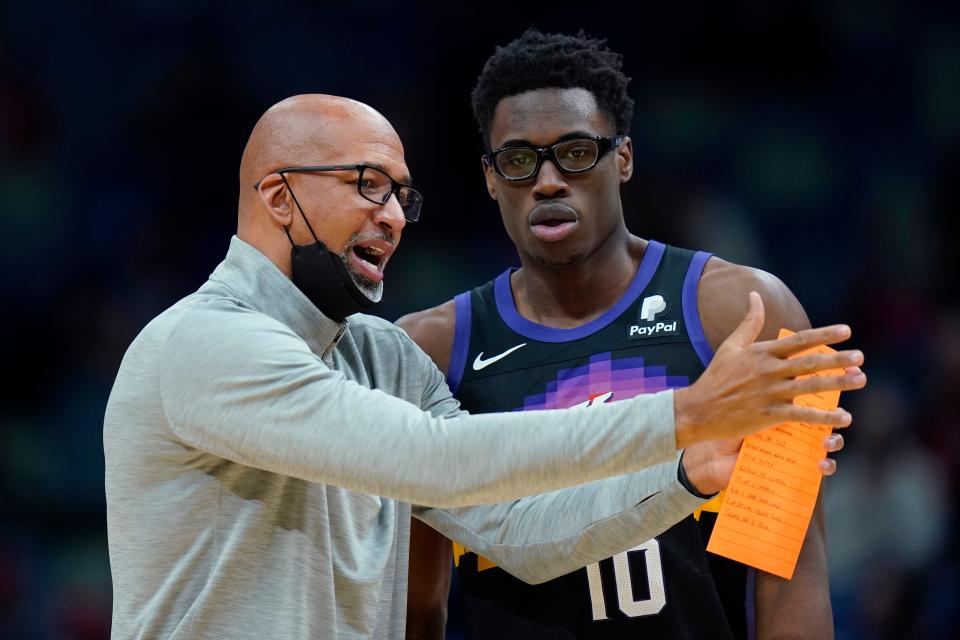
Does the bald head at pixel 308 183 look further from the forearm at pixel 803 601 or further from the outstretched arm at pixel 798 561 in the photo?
the forearm at pixel 803 601

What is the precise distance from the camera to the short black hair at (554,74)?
3.45 metres

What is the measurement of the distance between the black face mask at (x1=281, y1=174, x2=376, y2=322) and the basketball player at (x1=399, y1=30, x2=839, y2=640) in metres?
0.70

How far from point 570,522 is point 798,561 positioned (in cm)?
68

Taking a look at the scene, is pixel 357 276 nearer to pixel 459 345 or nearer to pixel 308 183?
pixel 308 183

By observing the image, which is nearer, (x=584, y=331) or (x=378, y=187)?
(x=378, y=187)

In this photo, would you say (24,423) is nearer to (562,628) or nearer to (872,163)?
(562,628)

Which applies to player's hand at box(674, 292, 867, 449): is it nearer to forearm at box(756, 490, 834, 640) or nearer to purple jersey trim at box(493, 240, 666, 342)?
forearm at box(756, 490, 834, 640)

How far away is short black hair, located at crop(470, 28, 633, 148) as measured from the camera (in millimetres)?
3445

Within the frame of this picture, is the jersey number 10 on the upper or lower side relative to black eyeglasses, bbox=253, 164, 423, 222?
lower

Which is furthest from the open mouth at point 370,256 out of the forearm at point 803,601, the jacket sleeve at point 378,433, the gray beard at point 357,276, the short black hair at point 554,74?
the forearm at point 803,601

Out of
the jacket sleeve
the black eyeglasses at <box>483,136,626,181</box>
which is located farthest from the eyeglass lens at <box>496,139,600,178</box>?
the jacket sleeve

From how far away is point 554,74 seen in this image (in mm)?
3422

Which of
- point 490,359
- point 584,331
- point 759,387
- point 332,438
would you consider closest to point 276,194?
point 332,438

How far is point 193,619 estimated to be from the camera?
245cm
